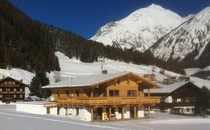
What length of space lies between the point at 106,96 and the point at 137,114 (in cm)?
558

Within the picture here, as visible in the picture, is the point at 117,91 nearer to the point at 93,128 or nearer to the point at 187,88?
the point at 93,128

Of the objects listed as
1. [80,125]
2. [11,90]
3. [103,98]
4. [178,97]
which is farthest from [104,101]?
[11,90]

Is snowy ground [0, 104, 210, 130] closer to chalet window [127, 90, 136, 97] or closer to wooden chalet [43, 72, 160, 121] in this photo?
wooden chalet [43, 72, 160, 121]

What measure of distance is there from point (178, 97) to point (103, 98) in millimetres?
28844

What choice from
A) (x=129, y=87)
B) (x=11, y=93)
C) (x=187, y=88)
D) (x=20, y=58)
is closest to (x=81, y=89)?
(x=129, y=87)

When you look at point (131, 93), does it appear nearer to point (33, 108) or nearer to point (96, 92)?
point (96, 92)

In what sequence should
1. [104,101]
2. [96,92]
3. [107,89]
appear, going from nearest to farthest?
[104,101] < [96,92] < [107,89]

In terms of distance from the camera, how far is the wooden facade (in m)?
106

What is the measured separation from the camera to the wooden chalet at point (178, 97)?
72.6 meters

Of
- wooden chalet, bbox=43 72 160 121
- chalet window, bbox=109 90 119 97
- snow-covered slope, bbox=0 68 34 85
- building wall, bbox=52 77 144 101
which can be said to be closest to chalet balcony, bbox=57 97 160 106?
wooden chalet, bbox=43 72 160 121

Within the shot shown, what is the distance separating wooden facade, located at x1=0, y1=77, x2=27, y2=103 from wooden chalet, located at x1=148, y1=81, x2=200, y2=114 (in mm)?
41845

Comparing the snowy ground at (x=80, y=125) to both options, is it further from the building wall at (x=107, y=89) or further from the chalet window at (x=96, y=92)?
the building wall at (x=107, y=89)

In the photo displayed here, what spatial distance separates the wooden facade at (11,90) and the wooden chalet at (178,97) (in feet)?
137

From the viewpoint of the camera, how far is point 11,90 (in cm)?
10656
